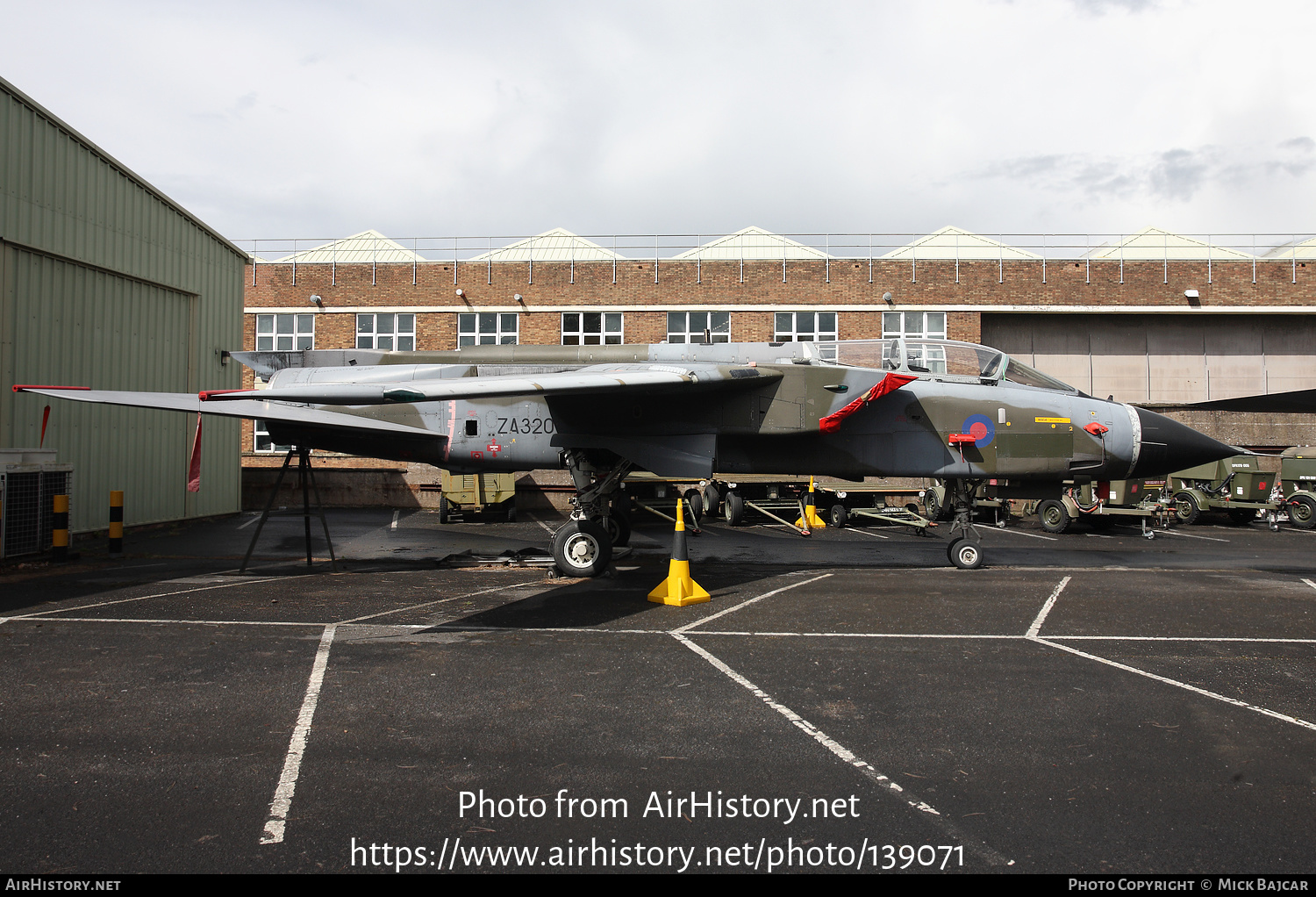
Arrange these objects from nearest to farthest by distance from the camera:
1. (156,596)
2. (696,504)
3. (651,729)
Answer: (651,729)
(156,596)
(696,504)

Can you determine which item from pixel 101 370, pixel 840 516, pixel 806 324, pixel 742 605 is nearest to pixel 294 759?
pixel 742 605

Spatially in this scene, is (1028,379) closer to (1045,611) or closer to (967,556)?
(967,556)

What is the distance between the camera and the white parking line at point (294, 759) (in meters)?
3.21

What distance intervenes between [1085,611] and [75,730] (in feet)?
28.3

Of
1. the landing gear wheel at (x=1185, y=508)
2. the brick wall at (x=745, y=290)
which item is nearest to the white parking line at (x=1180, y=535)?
the landing gear wheel at (x=1185, y=508)

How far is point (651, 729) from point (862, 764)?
3.97 feet

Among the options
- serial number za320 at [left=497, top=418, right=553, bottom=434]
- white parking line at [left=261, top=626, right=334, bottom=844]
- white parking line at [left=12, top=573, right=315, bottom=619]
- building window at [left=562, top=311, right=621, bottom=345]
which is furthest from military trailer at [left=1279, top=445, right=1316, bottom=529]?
white parking line at [left=261, top=626, right=334, bottom=844]

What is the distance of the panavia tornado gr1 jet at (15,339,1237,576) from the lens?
9859 millimetres

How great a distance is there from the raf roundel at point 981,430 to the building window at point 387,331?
62.3ft

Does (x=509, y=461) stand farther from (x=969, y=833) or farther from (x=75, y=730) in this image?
(x=969, y=833)

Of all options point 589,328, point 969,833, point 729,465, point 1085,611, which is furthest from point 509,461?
point 589,328

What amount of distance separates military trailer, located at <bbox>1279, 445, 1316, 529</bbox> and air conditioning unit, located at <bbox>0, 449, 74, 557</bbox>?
26139mm

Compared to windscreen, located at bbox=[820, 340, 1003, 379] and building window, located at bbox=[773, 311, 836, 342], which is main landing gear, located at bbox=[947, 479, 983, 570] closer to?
windscreen, located at bbox=[820, 340, 1003, 379]

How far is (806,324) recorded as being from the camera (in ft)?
79.5
